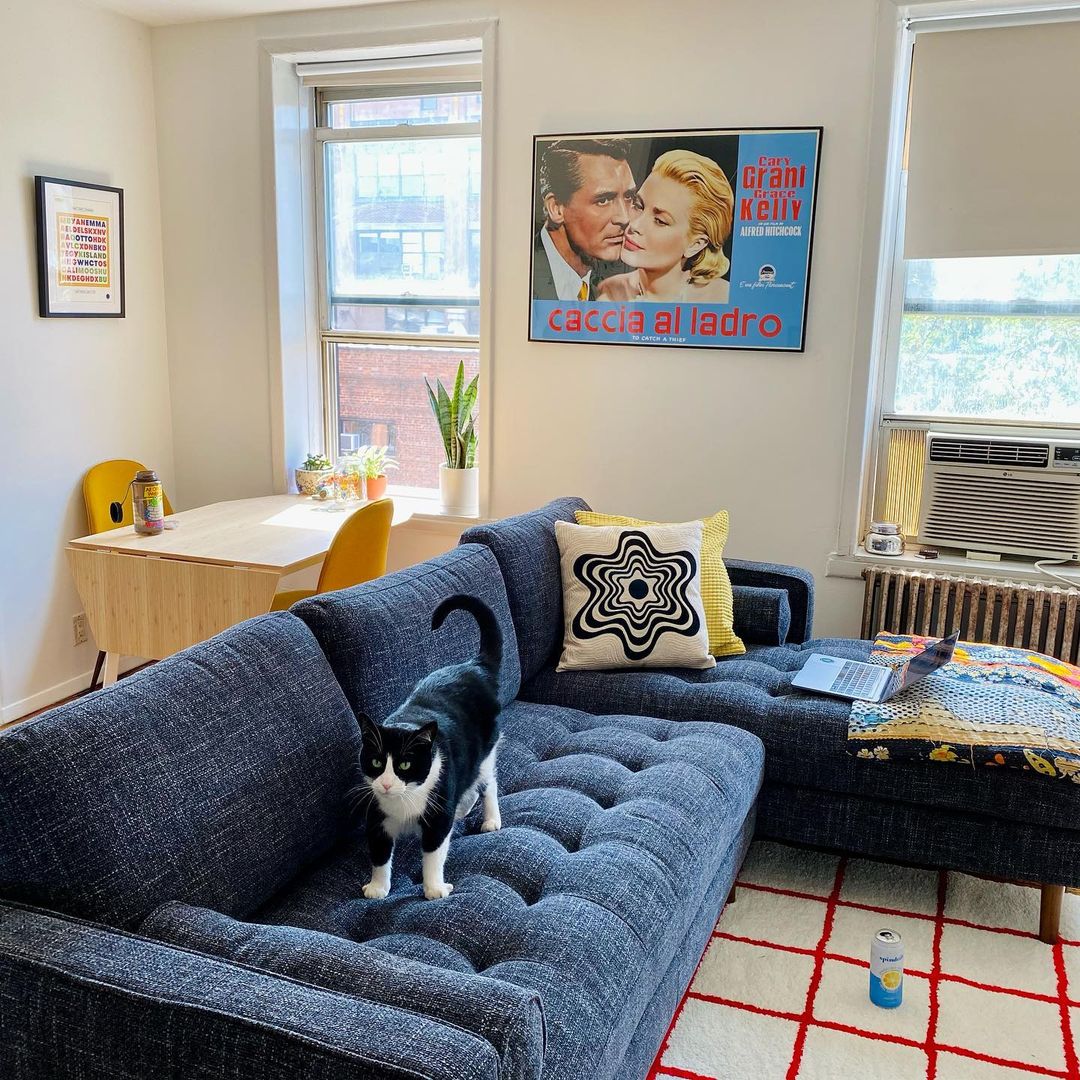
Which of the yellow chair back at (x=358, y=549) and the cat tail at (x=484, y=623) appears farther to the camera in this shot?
the yellow chair back at (x=358, y=549)

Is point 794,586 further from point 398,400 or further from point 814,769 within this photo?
point 398,400

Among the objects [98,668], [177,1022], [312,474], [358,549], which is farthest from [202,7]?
[177,1022]

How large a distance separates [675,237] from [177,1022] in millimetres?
3041

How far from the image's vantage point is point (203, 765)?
1.58m

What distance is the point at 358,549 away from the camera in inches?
127

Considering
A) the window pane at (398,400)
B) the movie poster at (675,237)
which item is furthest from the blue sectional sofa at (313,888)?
the window pane at (398,400)

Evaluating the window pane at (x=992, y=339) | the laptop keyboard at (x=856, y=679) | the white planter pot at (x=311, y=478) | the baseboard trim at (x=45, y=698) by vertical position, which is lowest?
the baseboard trim at (x=45, y=698)

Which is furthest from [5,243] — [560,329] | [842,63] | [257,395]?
[842,63]

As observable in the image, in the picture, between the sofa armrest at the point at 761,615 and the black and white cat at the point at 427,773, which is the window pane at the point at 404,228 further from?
the black and white cat at the point at 427,773

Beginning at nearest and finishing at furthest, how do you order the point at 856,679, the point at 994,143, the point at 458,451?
the point at 856,679 → the point at 994,143 → the point at 458,451

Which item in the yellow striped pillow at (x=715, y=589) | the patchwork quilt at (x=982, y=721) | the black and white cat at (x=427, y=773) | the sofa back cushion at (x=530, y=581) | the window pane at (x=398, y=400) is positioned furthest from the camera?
the window pane at (x=398, y=400)

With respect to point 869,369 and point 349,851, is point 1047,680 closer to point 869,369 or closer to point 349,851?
point 869,369

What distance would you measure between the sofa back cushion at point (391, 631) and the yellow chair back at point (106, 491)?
196 centimetres

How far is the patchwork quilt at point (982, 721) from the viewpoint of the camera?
7.55ft
